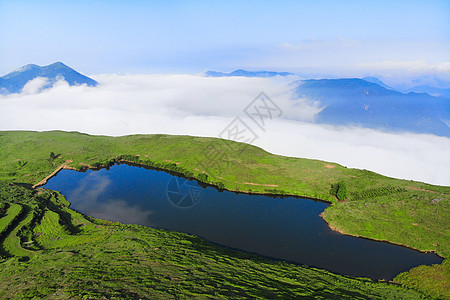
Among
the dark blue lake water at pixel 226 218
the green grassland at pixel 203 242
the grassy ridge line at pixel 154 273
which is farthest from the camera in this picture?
the dark blue lake water at pixel 226 218

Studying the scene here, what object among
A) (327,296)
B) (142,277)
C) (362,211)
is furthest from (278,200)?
(142,277)

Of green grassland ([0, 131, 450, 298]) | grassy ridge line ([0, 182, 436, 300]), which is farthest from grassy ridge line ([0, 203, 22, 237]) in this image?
grassy ridge line ([0, 182, 436, 300])

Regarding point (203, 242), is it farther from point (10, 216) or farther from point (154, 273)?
point (10, 216)

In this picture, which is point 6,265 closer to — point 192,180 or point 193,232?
point 193,232

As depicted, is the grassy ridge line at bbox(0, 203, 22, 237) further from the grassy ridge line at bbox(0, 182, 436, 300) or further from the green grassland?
the grassy ridge line at bbox(0, 182, 436, 300)

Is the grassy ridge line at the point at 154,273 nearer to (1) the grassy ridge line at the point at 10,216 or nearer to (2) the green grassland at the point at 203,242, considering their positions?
(2) the green grassland at the point at 203,242

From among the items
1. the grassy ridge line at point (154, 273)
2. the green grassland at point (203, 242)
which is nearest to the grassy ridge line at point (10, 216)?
the green grassland at point (203, 242)

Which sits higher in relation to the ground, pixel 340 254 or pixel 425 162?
pixel 425 162
